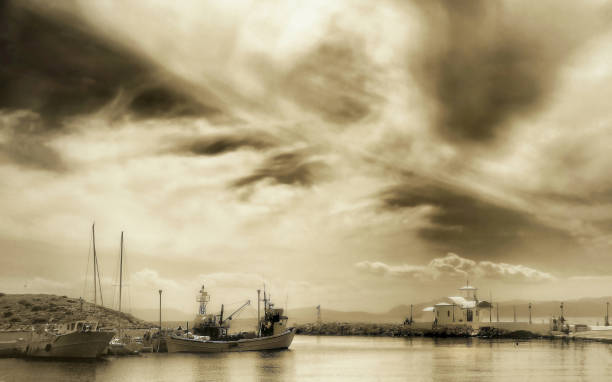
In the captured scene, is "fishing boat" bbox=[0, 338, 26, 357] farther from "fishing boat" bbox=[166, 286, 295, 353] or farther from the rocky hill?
the rocky hill

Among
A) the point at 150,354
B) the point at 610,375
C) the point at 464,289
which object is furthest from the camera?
the point at 464,289

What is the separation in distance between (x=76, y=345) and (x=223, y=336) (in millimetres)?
27390

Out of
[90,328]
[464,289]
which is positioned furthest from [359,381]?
[464,289]

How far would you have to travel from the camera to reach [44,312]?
14875 cm

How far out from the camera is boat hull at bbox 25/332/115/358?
82.1m

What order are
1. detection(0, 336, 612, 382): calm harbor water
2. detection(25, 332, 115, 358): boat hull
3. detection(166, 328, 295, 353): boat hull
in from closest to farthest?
detection(0, 336, 612, 382): calm harbor water
detection(25, 332, 115, 358): boat hull
detection(166, 328, 295, 353): boat hull

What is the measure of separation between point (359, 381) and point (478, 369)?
19957mm

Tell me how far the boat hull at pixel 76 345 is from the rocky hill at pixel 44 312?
1851 inches

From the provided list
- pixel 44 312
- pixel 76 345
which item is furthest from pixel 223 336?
pixel 44 312

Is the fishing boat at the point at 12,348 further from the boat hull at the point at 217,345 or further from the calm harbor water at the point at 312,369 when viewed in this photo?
the boat hull at the point at 217,345

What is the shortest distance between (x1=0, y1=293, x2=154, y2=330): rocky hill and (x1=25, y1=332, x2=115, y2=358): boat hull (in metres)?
47.0

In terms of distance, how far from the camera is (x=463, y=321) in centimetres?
16938

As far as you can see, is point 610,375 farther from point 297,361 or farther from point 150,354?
point 150,354

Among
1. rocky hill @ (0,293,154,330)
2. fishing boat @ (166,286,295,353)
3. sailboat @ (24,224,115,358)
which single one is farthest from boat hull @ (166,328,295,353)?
rocky hill @ (0,293,154,330)
